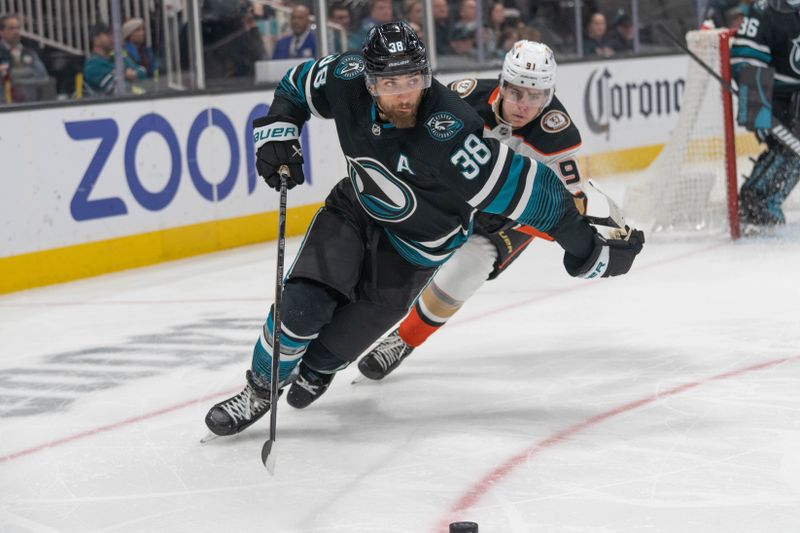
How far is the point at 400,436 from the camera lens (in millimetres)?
3084

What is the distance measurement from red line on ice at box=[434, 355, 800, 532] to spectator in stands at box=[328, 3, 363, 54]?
430 centimetres

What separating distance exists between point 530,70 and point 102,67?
10.5 feet

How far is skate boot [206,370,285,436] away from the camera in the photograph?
3043 mm

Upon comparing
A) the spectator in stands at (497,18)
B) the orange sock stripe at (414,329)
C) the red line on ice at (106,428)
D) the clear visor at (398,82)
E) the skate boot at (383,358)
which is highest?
the spectator in stands at (497,18)

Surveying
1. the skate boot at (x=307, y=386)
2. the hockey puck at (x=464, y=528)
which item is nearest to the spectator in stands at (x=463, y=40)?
the skate boot at (x=307, y=386)

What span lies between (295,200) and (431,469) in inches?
170

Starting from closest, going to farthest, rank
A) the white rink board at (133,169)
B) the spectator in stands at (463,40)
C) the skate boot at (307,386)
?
1. the skate boot at (307,386)
2. the white rink board at (133,169)
3. the spectator in stands at (463,40)

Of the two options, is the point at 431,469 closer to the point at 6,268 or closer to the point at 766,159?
the point at 6,268

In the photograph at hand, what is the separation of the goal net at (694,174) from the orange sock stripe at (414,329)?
9.49ft

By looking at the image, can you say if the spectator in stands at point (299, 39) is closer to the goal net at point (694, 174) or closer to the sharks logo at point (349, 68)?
the goal net at point (694, 174)

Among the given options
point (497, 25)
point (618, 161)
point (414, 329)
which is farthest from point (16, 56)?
point (618, 161)

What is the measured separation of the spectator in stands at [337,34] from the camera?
292 inches

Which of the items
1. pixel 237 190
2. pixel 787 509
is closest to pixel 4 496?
pixel 787 509

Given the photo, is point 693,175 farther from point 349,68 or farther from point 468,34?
point 349,68
